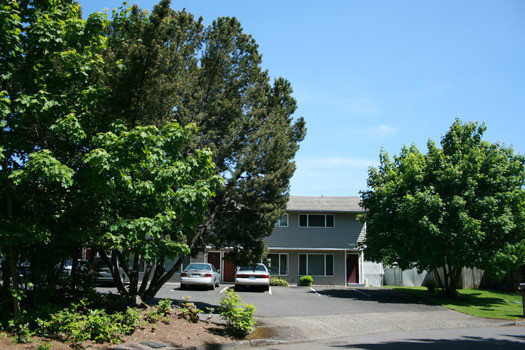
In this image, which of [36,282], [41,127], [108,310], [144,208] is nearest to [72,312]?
[36,282]

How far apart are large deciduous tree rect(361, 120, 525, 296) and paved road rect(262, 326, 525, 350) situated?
22.6ft

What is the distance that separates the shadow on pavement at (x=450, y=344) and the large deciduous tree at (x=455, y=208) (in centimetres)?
855

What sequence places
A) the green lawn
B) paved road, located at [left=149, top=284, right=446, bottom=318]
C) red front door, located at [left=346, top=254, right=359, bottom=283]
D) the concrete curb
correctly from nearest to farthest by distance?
1. the concrete curb
2. paved road, located at [left=149, top=284, right=446, bottom=318]
3. the green lawn
4. red front door, located at [left=346, top=254, right=359, bottom=283]

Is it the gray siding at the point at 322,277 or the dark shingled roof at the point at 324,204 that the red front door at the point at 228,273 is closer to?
the gray siding at the point at 322,277

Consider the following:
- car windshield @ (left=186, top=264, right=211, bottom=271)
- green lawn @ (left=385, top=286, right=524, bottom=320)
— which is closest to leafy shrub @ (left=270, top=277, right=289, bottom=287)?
car windshield @ (left=186, top=264, right=211, bottom=271)

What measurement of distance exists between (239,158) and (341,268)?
20292 mm

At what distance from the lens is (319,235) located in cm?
3195

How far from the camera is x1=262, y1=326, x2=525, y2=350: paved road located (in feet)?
33.5

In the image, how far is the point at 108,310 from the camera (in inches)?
428

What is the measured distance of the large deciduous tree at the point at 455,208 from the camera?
2000 centimetres

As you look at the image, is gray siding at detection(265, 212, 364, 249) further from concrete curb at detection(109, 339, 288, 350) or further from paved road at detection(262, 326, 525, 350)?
concrete curb at detection(109, 339, 288, 350)

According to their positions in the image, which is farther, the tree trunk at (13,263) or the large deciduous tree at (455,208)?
the large deciduous tree at (455,208)

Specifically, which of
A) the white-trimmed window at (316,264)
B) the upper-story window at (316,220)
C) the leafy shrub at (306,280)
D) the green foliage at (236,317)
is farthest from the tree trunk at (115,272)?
the white-trimmed window at (316,264)

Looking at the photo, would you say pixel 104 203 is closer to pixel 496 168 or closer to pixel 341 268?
pixel 496 168
